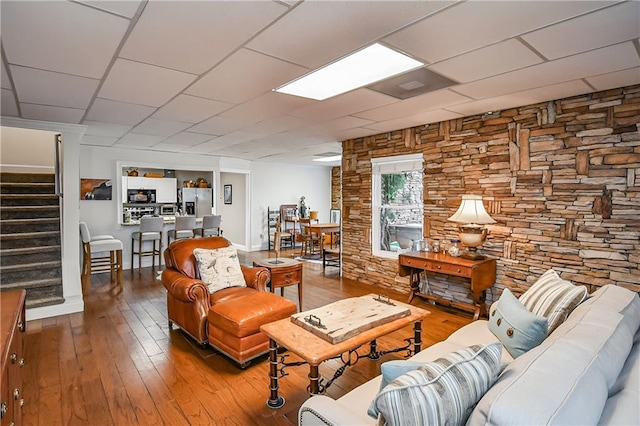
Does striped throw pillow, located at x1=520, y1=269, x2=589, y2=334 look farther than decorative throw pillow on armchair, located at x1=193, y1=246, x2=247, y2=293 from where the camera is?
No

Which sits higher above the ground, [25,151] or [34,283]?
[25,151]

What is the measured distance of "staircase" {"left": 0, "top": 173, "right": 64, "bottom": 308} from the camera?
404cm

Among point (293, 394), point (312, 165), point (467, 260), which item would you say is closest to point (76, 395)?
point (293, 394)

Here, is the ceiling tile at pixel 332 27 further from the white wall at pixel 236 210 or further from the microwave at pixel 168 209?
the white wall at pixel 236 210

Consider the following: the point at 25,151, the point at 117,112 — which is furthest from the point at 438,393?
the point at 25,151

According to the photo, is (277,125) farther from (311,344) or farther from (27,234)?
(27,234)

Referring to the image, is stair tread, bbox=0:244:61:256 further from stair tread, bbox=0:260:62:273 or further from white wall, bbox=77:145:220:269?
white wall, bbox=77:145:220:269

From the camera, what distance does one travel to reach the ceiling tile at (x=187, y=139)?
16.6 ft

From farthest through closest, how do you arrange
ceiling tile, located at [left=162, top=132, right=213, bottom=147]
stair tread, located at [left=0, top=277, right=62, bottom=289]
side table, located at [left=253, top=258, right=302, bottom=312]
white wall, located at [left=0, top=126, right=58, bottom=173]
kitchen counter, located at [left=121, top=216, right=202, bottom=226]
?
kitchen counter, located at [left=121, top=216, right=202, bottom=226], white wall, located at [left=0, top=126, right=58, bottom=173], ceiling tile, located at [left=162, top=132, right=213, bottom=147], stair tread, located at [left=0, top=277, right=62, bottom=289], side table, located at [left=253, top=258, right=302, bottom=312]

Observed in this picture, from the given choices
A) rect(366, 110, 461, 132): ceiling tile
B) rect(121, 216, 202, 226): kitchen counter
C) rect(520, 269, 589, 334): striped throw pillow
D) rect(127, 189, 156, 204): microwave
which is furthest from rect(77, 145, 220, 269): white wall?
rect(520, 269, 589, 334): striped throw pillow

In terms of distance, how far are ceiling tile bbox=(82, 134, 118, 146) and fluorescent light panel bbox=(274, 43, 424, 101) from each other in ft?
12.3

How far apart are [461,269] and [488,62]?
2.14 m

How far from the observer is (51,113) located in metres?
3.66

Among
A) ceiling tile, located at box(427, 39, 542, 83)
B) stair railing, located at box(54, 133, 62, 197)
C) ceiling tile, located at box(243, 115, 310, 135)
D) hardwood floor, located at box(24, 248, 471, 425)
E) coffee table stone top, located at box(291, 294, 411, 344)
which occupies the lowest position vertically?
hardwood floor, located at box(24, 248, 471, 425)
